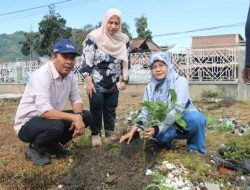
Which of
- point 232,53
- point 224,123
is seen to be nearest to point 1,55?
point 232,53

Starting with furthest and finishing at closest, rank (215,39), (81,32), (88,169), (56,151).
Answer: (81,32), (215,39), (56,151), (88,169)

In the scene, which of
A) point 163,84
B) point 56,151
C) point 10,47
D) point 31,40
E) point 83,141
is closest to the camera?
point 163,84

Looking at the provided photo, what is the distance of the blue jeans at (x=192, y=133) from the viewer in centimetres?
394

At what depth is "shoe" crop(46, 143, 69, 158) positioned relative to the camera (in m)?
4.11

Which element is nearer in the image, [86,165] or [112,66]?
[86,165]

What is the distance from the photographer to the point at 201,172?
3514 millimetres

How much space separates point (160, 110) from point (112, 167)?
25.0 inches

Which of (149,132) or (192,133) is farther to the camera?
(192,133)

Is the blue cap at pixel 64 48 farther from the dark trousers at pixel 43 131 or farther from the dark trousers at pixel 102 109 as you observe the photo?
the dark trousers at pixel 102 109

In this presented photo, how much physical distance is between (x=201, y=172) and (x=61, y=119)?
1.32 m

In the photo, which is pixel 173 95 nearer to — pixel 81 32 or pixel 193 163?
pixel 193 163

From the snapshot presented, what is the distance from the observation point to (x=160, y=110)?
365 cm

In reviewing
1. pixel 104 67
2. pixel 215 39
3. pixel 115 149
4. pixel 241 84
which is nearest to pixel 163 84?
pixel 115 149

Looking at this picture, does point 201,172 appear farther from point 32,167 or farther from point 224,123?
point 224,123
